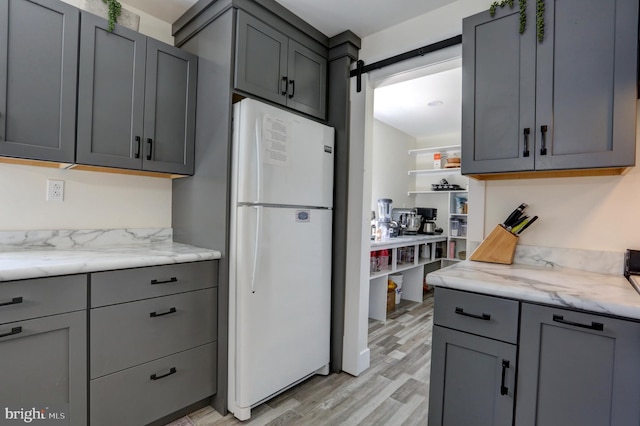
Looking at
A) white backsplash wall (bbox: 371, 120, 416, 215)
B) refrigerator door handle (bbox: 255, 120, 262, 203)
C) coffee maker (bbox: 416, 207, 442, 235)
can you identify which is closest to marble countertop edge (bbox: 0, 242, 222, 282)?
refrigerator door handle (bbox: 255, 120, 262, 203)

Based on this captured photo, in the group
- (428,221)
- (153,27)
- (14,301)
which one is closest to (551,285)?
(14,301)

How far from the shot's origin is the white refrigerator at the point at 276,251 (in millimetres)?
1783

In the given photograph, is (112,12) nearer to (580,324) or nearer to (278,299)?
(278,299)

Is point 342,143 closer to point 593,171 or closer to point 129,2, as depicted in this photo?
point 593,171

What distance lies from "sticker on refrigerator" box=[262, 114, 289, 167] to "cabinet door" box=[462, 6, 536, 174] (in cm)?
103

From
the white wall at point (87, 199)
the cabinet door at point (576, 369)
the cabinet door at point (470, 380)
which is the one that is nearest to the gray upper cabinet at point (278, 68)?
the white wall at point (87, 199)

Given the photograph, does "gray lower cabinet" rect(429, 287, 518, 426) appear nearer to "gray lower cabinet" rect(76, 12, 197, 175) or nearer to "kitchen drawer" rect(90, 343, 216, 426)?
"kitchen drawer" rect(90, 343, 216, 426)

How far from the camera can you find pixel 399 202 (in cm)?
516

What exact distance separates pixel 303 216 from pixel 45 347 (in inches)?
55.4

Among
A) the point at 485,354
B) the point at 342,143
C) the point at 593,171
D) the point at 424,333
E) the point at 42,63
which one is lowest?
the point at 424,333

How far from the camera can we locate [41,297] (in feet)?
4.25

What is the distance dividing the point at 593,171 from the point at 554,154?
0.81 feet

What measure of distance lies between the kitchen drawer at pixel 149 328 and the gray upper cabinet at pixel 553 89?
5.57 feet

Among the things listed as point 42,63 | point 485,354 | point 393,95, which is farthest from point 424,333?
point 42,63
